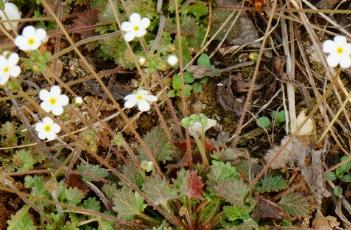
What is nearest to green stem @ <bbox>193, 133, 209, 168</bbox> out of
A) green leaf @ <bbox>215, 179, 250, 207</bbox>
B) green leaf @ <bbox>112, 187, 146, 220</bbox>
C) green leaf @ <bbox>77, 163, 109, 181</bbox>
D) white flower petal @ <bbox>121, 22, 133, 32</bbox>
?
green leaf @ <bbox>215, 179, 250, 207</bbox>

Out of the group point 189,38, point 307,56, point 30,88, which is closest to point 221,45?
point 189,38

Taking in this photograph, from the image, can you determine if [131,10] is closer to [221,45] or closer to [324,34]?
[221,45]

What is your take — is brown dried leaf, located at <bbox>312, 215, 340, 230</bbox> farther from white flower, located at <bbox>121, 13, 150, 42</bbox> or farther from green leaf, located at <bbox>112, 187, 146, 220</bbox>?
white flower, located at <bbox>121, 13, 150, 42</bbox>

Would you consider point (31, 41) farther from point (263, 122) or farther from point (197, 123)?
point (263, 122)

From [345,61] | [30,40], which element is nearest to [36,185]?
[30,40]

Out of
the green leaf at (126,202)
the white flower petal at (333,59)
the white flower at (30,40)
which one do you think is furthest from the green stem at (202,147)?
the white flower at (30,40)
